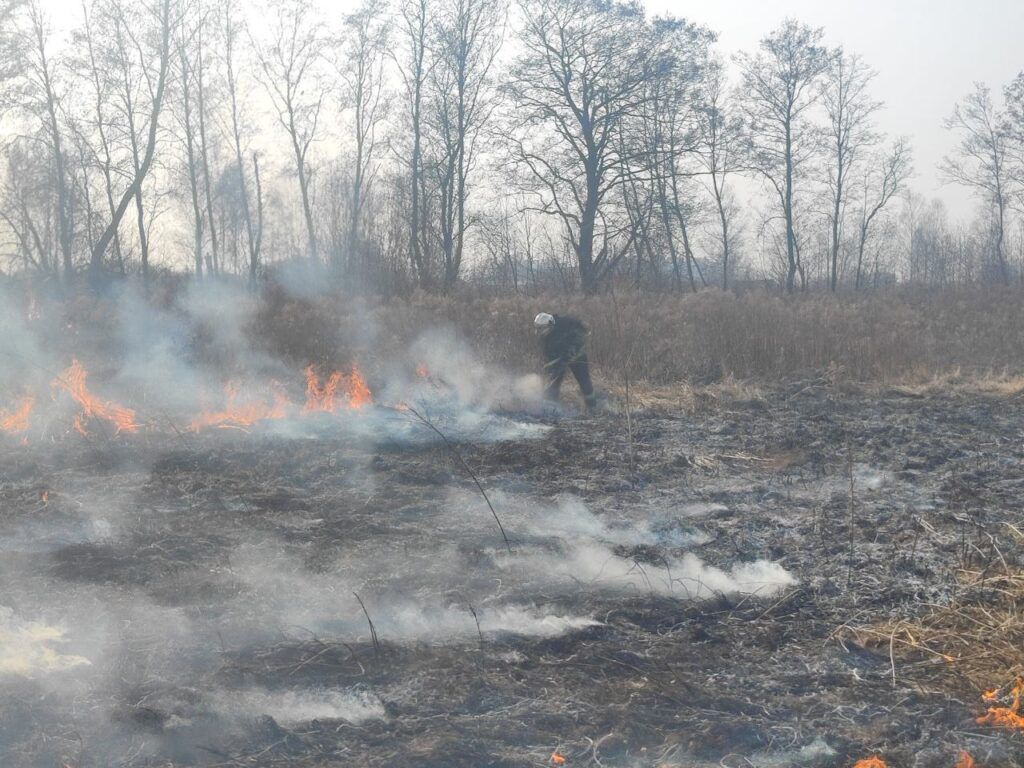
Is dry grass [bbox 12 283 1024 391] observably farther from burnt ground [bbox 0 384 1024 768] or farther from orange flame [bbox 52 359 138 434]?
burnt ground [bbox 0 384 1024 768]

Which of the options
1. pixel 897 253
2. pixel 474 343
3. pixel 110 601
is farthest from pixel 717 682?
pixel 897 253

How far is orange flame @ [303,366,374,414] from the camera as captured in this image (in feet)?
36.5

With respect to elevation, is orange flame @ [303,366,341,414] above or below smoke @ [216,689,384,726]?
above

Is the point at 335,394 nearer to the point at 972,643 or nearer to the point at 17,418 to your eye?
the point at 17,418

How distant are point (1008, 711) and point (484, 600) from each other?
292 cm

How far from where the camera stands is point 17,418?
10.0 meters

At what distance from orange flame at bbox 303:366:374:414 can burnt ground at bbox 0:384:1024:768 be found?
1049mm

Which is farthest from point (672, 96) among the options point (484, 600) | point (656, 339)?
point (484, 600)

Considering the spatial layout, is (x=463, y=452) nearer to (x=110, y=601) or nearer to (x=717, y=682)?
(x=110, y=601)

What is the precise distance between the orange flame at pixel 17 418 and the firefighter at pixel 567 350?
643 centimetres

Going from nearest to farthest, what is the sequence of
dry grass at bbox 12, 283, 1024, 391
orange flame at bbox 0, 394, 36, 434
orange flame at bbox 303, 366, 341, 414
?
orange flame at bbox 0, 394, 36, 434 < orange flame at bbox 303, 366, 341, 414 < dry grass at bbox 12, 283, 1024, 391

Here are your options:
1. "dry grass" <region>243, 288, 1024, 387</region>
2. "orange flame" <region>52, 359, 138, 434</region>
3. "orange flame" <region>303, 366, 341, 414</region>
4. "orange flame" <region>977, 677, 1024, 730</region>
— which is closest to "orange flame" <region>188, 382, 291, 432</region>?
"orange flame" <region>303, 366, 341, 414</region>

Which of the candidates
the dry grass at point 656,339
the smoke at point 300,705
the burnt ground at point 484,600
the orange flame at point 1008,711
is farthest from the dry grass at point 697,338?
the smoke at point 300,705

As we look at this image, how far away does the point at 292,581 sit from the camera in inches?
236
